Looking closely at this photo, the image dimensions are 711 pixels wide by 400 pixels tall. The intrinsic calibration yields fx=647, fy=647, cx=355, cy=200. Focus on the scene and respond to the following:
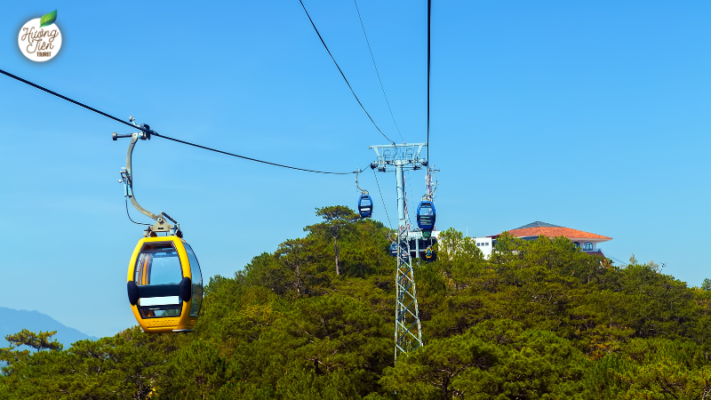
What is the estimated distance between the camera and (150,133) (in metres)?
10.4

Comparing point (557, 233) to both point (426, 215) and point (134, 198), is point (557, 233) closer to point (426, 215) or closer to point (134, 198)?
point (426, 215)

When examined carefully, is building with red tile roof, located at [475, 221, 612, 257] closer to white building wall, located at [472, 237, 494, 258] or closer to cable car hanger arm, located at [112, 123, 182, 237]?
white building wall, located at [472, 237, 494, 258]

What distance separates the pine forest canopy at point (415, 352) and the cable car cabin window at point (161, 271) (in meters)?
16.4

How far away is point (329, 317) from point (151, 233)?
2554 centimetres

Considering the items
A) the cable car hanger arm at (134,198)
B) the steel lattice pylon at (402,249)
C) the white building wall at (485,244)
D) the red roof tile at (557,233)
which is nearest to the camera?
the cable car hanger arm at (134,198)

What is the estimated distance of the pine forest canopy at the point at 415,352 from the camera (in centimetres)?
2673

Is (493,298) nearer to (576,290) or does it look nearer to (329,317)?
(576,290)

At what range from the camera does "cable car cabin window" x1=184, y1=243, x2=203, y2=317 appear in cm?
1129

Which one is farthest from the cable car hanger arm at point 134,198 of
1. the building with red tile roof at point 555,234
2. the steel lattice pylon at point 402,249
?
the building with red tile roof at point 555,234

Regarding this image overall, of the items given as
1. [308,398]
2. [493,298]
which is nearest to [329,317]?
[308,398]

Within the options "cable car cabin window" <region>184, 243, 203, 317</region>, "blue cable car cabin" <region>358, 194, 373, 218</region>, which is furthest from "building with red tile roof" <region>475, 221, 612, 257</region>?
"cable car cabin window" <region>184, 243, 203, 317</region>

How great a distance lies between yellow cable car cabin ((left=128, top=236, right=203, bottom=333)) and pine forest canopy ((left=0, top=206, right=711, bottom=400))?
1629 cm

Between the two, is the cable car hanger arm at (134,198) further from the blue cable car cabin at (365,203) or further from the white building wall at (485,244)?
the white building wall at (485,244)

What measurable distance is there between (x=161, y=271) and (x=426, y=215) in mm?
20689
